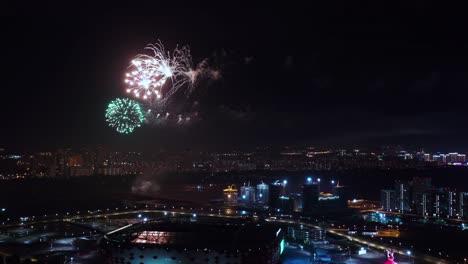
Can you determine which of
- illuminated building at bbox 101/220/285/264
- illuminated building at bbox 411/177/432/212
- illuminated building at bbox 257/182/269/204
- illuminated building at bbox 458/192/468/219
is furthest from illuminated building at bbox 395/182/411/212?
illuminated building at bbox 101/220/285/264

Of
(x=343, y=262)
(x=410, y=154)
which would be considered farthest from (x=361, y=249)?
(x=410, y=154)

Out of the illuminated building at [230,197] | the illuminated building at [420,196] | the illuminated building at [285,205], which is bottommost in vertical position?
the illuminated building at [230,197]

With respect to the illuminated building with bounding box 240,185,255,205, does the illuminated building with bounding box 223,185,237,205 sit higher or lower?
lower

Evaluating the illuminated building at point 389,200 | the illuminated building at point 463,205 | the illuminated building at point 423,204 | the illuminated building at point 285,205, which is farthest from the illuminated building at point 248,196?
the illuminated building at point 463,205

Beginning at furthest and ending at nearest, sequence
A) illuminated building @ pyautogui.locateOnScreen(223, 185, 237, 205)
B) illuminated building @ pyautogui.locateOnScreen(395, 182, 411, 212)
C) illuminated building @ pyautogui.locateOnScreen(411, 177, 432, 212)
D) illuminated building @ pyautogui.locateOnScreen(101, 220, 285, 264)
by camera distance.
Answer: illuminated building @ pyautogui.locateOnScreen(223, 185, 237, 205), illuminated building @ pyautogui.locateOnScreen(395, 182, 411, 212), illuminated building @ pyautogui.locateOnScreen(411, 177, 432, 212), illuminated building @ pyautogui.locateOnScreen(101, 220, 285, 264)

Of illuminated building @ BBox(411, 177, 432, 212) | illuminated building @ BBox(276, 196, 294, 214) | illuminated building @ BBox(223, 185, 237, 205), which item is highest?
illuminated building @ BBox(411, 177, 432, 212)

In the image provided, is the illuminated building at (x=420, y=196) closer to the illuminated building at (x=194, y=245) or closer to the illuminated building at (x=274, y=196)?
the illuminated building at (x=274, y=196)

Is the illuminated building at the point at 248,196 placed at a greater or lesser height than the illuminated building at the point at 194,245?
lesser

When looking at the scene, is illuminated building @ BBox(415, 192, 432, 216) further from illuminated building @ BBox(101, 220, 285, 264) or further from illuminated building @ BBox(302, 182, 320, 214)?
illuminated building @ BBox(101, 220, 285, 264)

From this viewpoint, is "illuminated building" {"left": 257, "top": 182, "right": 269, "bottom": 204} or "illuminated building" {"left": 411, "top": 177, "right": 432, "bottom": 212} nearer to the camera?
"illuminated building" {"left": 411, "top": 177, "right": 432, "bottom": 212}

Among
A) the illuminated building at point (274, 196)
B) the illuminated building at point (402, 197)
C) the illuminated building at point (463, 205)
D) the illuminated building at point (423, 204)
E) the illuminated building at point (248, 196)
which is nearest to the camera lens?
the illuminated building at point (463, 205)
